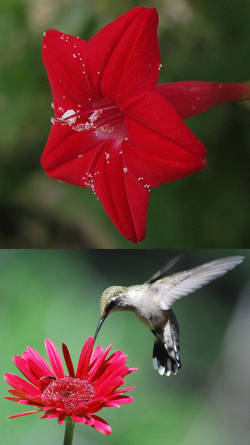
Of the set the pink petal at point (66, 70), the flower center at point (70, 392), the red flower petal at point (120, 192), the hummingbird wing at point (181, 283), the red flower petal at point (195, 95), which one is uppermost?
the pink petal at point (66, 70)

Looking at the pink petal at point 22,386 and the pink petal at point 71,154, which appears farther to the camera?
the pink petal at point 71,154

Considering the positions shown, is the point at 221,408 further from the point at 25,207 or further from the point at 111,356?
the point at 25,207

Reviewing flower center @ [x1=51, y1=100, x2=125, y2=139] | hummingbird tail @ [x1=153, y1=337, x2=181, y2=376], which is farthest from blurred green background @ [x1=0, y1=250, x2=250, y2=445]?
flower center @ [x1=51, y1=100, x2=125, y2=139]

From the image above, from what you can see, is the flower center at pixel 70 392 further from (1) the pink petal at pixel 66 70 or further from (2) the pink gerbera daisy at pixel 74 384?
(1) the pink petal at pixel 66 70

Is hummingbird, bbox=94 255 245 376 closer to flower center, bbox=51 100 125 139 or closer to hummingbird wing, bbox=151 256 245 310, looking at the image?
hummingbird wing, bbox=151 256 245 310

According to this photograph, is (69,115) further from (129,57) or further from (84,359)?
(84,359)

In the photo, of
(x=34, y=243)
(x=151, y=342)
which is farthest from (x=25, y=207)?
(x=151, y=342)

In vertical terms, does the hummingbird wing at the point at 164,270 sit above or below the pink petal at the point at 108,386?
above

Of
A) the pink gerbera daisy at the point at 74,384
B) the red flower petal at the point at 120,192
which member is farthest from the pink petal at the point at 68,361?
the red flower petal at the point at 120,192
